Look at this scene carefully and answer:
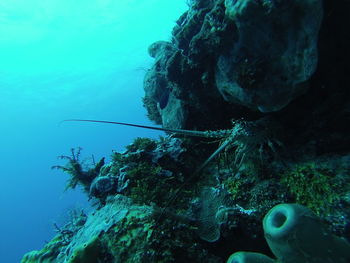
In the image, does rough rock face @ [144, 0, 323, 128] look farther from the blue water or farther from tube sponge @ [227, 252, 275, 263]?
the blue water

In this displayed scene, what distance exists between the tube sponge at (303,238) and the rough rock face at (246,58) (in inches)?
79.0

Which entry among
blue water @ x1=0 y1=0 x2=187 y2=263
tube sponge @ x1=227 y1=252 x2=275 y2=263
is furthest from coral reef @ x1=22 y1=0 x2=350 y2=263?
blue water @ x1=0 y1=0 x2=187 y2=263

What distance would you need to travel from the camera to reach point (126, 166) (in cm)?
539

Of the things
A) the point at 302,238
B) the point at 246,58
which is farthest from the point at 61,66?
the point at 302,238

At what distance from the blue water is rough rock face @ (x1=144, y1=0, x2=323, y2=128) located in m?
8.49

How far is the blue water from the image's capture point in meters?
35.2

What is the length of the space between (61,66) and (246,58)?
158ft

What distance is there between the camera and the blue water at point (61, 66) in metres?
35.2

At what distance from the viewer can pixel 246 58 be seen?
157 inches

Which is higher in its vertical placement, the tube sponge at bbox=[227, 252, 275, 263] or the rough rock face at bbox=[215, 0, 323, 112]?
the rough rock face at bbox=[215, 0, 323, 112]

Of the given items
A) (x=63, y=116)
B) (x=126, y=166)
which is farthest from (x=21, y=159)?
(x=126, y=166)

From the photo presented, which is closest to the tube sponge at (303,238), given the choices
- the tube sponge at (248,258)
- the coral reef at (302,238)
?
the coral reef at (302,238)

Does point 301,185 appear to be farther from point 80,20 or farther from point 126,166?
point 80,20

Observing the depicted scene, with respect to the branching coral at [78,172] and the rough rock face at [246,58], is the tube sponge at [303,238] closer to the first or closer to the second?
the rough rock face at [246,58]
